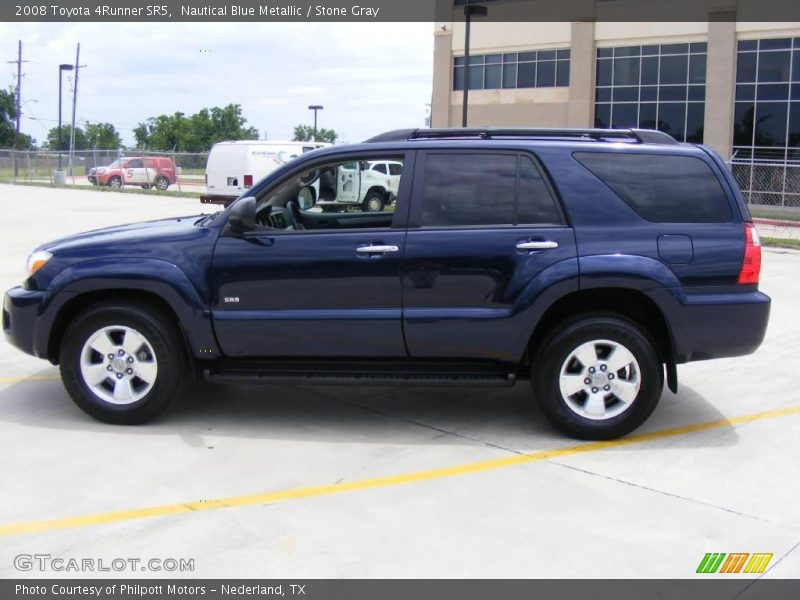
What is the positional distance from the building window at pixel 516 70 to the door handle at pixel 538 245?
34836 millimetres

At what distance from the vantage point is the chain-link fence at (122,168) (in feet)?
145

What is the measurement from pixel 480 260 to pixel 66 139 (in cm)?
9592

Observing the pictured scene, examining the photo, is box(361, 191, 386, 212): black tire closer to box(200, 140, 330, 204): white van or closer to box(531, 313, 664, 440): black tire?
box(531, 313, 664, 440): black tire

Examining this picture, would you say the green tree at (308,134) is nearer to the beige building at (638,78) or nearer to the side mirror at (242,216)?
the beige building at (638,78)

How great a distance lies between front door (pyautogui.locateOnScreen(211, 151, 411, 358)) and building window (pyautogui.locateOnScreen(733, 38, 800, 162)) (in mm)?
30651

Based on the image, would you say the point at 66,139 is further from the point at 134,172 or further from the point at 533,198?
the point at 533,198

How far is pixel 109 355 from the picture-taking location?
6.14 metres

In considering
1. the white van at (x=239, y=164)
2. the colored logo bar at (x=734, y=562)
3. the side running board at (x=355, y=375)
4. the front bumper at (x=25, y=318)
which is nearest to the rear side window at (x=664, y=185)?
the side running board at (x=355, y=375)

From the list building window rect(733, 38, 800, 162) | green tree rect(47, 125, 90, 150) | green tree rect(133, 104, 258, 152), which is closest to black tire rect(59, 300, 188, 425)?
building window rect(733, 38, 800, 162)

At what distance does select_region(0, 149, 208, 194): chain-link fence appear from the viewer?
4422 cm

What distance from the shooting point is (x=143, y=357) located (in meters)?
6.14

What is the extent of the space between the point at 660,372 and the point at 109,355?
11.4ft

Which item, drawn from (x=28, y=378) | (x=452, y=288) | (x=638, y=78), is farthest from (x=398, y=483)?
(x=638, y=78)
